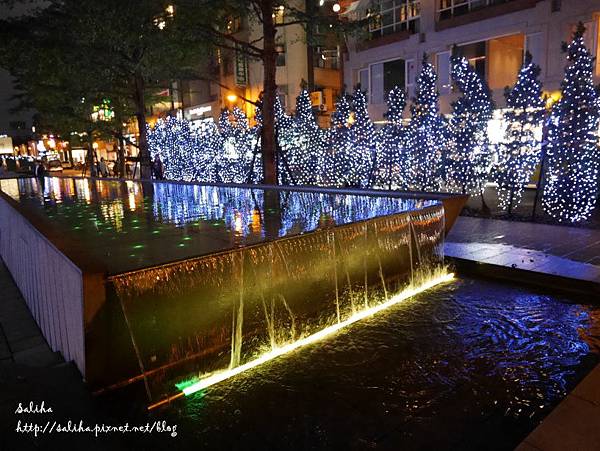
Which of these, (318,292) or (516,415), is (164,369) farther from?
(516,415)

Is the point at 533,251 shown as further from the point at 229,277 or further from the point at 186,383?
the point at 186,383

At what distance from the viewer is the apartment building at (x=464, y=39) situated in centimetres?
1844

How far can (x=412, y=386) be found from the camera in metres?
4.24

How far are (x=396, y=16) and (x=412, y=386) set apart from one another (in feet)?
83.0

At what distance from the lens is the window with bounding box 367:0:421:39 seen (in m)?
24.2

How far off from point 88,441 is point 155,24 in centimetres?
1575

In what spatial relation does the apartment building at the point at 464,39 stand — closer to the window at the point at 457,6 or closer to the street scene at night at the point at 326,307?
the window at the point at 457,6

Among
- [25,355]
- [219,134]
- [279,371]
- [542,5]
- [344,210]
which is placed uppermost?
[542,5]

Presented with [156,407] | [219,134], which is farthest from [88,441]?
[219,134]

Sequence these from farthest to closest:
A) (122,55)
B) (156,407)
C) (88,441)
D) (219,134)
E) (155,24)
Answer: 1. (219,134)
2. (122,55)
3. (155,24)
4. (156,407)
5. (88,441)

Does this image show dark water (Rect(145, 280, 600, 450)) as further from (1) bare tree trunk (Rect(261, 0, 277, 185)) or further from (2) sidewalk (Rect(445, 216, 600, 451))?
(1) bare tree trunk (Rect(261, 0, 277, 185))

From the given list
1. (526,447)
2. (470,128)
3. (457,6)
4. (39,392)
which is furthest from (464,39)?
(39,392)

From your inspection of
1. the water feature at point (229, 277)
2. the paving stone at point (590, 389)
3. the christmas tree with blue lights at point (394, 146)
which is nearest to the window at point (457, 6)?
the christmas tree with blue lights at point (394, 146)

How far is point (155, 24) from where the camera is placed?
15.9 meters
